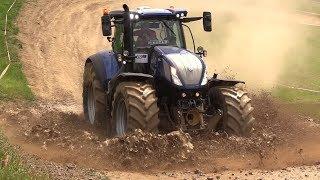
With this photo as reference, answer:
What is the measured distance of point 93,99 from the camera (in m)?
14.2

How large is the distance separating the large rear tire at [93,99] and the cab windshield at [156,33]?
1545 mm

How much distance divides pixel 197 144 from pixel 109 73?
3.21 metres

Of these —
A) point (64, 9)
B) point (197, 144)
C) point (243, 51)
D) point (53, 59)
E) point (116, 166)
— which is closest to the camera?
point (116, 166)

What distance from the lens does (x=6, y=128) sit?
44.7 ft

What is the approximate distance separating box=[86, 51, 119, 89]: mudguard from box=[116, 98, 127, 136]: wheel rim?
4.39 feet

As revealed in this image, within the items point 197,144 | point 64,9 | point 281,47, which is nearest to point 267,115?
point 197,144

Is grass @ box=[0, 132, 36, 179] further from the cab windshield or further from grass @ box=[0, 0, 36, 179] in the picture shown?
the cab windshield

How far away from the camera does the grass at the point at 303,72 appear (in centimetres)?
1950

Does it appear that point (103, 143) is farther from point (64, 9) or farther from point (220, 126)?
point (64, 9)

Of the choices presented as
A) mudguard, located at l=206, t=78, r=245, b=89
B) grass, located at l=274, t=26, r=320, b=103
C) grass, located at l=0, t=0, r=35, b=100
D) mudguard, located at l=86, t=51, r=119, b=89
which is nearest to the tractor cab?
mudguard, located at l=86, t=51, r=119, b=89

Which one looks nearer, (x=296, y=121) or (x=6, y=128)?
(x=6, y=128)

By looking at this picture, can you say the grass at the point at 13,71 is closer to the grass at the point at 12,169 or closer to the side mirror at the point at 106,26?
the side mirror at the point at 106,26

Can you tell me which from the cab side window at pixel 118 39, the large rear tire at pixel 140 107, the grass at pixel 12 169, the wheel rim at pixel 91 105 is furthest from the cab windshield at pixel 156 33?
the grass at pixel 12 169

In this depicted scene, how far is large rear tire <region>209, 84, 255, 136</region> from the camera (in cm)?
1147
